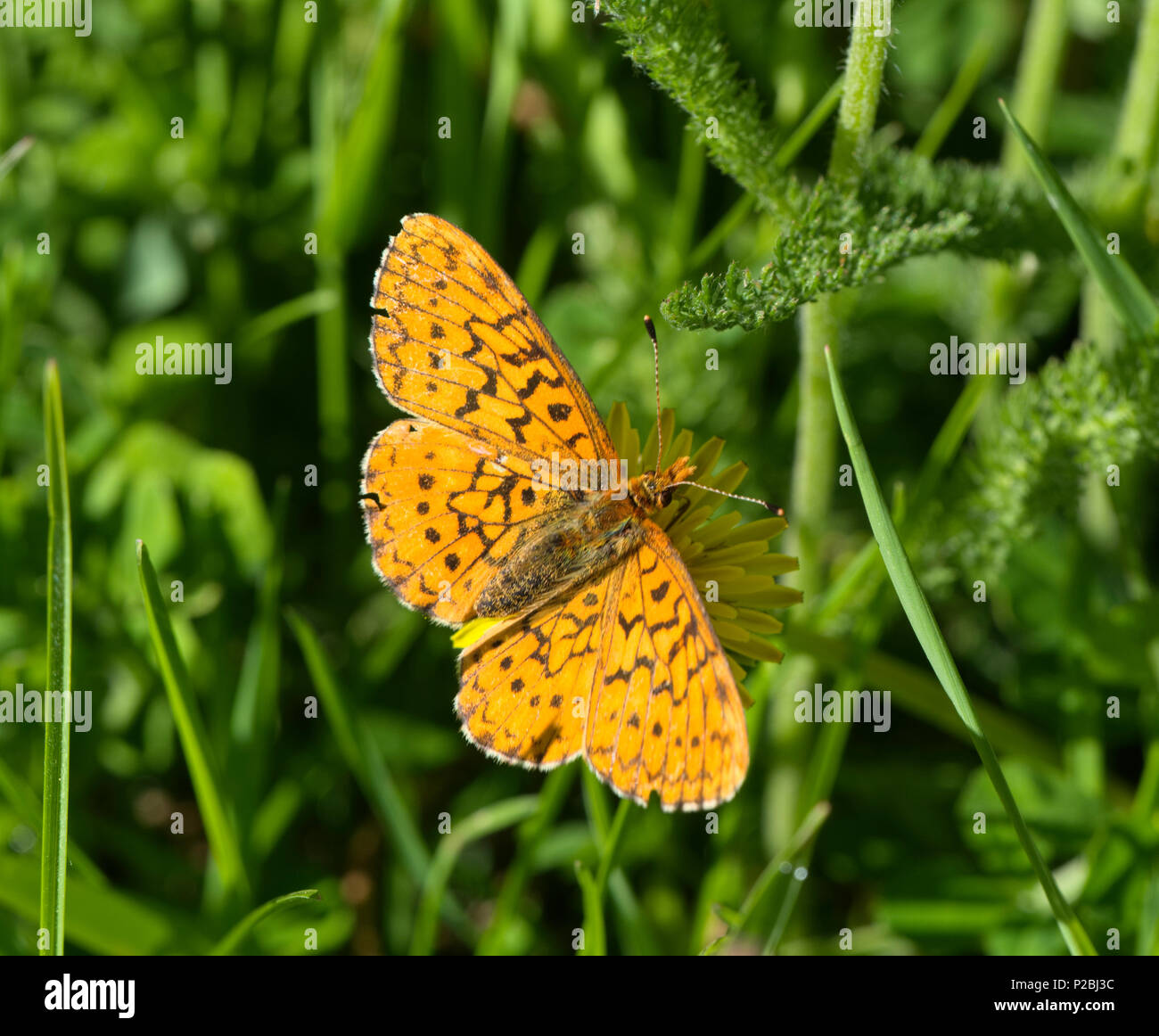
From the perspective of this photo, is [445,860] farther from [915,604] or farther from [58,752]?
[915,604]

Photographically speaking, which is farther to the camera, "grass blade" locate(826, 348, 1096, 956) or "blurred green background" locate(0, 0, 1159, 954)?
"blurred green background" locate(0, 0, 1159, 954)

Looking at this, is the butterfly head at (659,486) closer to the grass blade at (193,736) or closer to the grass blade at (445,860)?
the grass blade at (445,860)

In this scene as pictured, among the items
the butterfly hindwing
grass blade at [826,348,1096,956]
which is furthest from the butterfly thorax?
grass blade at [826,348,1096,956]

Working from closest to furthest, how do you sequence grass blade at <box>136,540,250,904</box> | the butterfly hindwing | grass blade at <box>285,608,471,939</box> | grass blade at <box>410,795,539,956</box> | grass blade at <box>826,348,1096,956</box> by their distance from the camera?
the butterfly hindwing → grass blade at <box>826,348,1096,956</box> → grass blade at <box>136,540,250,904</box> → grass blade at <box>285,608,471,939</box> → grass blade at <box>410,795,539,956</box>

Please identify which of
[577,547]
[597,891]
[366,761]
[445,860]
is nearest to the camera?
[597,891]

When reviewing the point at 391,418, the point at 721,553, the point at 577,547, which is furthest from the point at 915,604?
the point at 391,418

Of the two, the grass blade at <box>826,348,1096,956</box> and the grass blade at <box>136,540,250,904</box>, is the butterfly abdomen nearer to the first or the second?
the grass blade at <box>826,348,1096,956</box>
